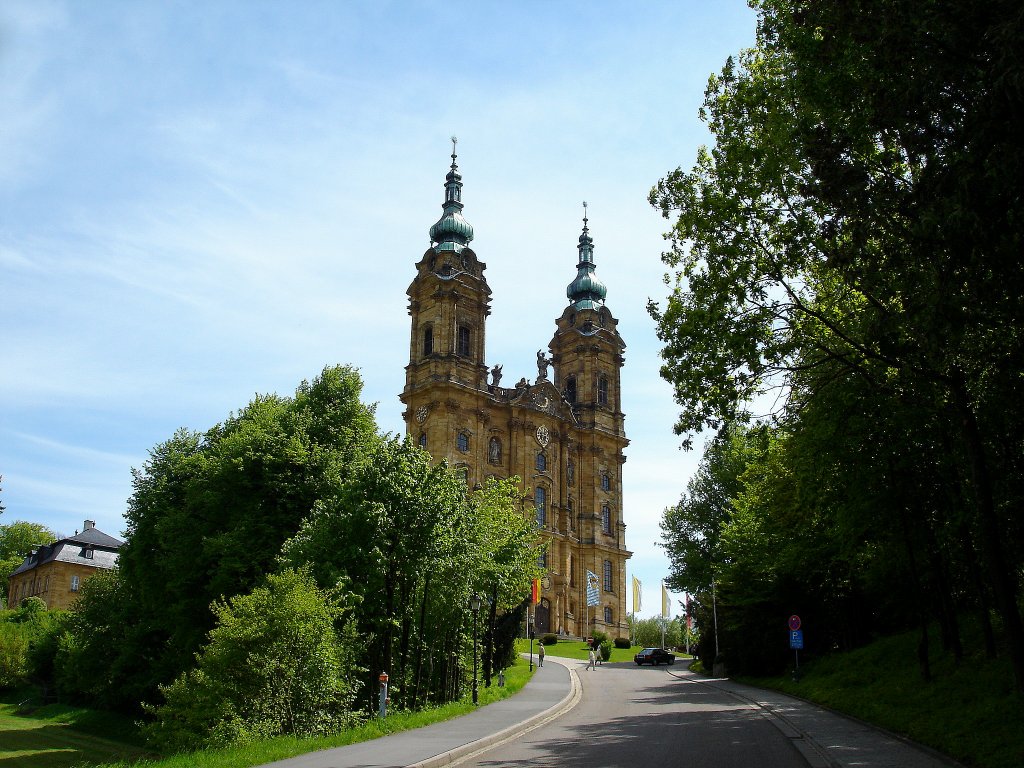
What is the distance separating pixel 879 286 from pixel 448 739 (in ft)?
34.7

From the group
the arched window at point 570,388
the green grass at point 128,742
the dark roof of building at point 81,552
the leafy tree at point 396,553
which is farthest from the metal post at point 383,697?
the dark roof of building at point 81,552

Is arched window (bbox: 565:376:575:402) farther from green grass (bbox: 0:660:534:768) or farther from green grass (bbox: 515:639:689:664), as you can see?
green grass (bbox: 0:660:534:768)

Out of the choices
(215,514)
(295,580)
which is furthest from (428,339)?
(295,580)

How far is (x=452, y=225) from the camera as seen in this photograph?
7219cm

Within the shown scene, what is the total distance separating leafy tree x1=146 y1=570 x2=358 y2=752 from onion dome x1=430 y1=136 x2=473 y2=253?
53.7 meters

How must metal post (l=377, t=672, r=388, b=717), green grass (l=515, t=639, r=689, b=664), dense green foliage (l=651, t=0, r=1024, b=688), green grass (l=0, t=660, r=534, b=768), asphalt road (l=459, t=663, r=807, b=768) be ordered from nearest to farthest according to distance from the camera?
dense green foliage (l=651, t=0, r=1024, b=688) → asphalt road (l=459, t=663, r=807, b=768) → green grass (l=0, t=660, r=534, b=768) → metal post (l=377, t=672, r=388, b=717) → green grass (l=515, t=639, r=689, b=664)

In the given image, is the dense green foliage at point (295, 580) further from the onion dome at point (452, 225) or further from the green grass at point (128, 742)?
the onion dome at point (452, 225)

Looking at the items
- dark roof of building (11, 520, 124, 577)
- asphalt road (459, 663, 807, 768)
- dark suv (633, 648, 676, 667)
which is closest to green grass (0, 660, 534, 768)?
asphalt road (459, 663, 807, 768)

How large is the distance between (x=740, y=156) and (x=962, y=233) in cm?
756

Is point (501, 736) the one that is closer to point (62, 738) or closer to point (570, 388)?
point (62, 738)

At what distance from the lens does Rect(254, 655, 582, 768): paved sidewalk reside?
13.1 meters

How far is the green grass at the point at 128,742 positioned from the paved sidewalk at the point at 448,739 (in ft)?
1.39

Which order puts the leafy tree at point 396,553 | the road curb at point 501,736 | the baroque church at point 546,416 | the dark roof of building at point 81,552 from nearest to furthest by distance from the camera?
the road curb at point 501,736 → the leafy tree at point 396,553 → the baroque church at point 546,416 → the dark roof of building at point 81,552

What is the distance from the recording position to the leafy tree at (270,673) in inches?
706
